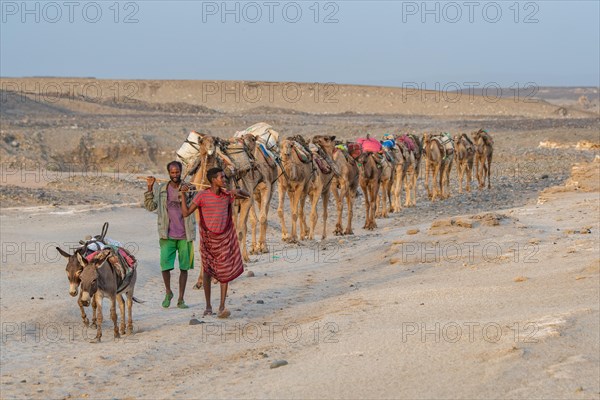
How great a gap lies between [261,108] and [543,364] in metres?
83.2

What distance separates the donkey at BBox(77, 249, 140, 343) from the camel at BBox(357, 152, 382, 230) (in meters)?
11.5

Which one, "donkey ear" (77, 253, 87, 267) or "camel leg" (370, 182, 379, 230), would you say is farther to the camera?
"camel leg" (370, 182, 379, 230)

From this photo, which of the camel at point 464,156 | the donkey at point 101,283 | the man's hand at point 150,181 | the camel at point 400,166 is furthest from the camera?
the camel at point 464,156

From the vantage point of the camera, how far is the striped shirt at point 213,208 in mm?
11922

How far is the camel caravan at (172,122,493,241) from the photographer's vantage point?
47.6ft

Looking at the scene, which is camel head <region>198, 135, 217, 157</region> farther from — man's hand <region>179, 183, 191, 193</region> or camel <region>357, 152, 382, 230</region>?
camel <region>357, 152, 382, 230</region>

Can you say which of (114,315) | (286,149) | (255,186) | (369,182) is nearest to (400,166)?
(369,182)

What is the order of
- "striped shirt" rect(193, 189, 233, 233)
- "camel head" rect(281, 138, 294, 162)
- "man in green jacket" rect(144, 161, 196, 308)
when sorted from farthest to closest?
"camel head" rect(281, 138, 294, 162)
"man in green jacket" rect(144, 161, 196, 308)
"striped shirt" rect(193, 189, 233, 233)

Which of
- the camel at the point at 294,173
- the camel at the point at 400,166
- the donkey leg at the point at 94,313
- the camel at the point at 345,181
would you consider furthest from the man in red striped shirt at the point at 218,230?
the camel at the point at 400,166

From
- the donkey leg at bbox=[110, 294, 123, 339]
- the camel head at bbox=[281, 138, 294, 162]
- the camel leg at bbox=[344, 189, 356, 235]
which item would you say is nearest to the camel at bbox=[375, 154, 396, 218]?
the camel leg at bbox=[344, 189, 356, 235]

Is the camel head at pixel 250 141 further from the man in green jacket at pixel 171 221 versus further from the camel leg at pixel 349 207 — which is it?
the camel leg at pixel 349 207

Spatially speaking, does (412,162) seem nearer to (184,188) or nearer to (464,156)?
(464,156)

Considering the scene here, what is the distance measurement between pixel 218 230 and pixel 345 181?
970 cm

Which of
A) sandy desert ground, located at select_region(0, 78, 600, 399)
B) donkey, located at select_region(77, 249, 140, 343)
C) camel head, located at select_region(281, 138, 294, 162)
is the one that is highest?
camel head, located at select_region(281, 138, 294, 162)
